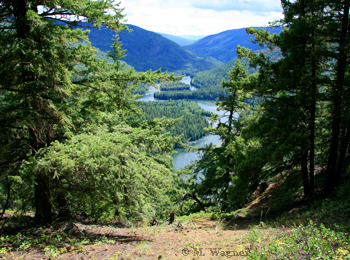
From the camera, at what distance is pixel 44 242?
504 centimetres

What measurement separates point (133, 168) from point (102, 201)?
1.99m

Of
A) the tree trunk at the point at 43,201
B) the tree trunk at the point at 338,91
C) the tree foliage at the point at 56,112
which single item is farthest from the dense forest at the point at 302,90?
the tree trunk at the point at 43,201

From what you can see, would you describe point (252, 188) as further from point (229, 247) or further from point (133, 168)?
point (133, 168)

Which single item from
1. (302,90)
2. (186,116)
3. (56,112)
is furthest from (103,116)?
(186,116)

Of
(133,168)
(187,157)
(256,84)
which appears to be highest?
(256,84)

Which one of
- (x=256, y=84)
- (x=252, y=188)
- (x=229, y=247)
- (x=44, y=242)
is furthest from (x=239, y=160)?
(x=44, y=242)

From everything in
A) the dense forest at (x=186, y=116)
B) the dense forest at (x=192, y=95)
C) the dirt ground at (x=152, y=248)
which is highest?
the dense forest at (x=192, y=95)

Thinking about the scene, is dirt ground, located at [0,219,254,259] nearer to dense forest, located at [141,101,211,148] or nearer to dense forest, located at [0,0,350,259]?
dense forest, located at [0,0,350,259]

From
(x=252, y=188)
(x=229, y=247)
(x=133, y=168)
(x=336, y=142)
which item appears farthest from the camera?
(x=252, y=188)

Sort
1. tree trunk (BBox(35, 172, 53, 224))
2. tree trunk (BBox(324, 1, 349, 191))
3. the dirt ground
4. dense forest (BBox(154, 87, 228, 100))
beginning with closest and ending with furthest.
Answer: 1. the dirt ground
2. tree trunk (BBox(35, 172, 53, 224))
3. tree trunk (BBox(324, 1, 349, 191))
4. dense forest (BBox(154, 87, 228, 100))

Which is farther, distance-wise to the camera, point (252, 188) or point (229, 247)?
point (252, 188)

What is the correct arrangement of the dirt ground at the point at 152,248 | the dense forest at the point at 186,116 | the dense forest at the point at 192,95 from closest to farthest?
the dirt ground at the point at 152,248 → the dense forest at the point at 186,116 → the dense forest at the point at 192,95

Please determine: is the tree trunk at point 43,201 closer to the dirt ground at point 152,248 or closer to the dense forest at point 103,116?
the dense forest at point 103,116

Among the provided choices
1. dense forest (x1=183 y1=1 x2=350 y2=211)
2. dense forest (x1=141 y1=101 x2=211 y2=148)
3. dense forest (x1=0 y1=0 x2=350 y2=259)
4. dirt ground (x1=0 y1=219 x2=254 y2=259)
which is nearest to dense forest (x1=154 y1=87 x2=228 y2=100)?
dense forest (x1=141 y1=101 x2=211 y2=148)
